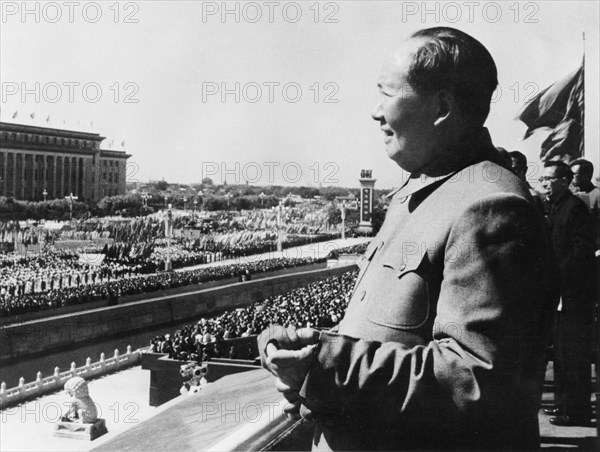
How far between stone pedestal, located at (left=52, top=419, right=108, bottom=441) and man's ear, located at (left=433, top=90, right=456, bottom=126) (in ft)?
40.1

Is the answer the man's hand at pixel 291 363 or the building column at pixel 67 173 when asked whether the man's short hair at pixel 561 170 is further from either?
the building column at pixel 67 173

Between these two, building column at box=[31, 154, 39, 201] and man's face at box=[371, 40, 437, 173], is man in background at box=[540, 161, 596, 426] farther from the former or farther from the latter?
building column at box=[31, 154, 39, 201]

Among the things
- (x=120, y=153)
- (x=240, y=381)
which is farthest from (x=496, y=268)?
(x=120, y=153)

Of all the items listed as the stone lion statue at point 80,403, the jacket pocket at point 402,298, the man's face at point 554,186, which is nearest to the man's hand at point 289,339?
the jacket pocket at point 402,298

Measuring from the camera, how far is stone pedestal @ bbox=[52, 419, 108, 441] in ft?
40.6

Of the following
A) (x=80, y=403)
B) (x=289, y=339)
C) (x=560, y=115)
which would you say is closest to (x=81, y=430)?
(x=80, y=403)

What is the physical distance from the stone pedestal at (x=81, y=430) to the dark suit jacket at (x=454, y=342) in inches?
478

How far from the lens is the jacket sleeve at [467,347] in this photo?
1.09 meters

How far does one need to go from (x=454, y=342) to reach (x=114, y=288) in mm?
28148

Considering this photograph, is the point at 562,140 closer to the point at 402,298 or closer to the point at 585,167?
the point at 585,167

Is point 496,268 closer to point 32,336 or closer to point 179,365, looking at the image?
point 179,365

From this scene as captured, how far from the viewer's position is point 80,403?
12.7 metres

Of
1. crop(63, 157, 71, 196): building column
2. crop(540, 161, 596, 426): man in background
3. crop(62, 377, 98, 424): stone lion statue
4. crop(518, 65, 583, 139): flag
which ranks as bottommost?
crop(62, 377, 98, 424): stone lion statue

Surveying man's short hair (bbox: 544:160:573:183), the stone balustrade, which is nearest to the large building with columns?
the stone balustrade
